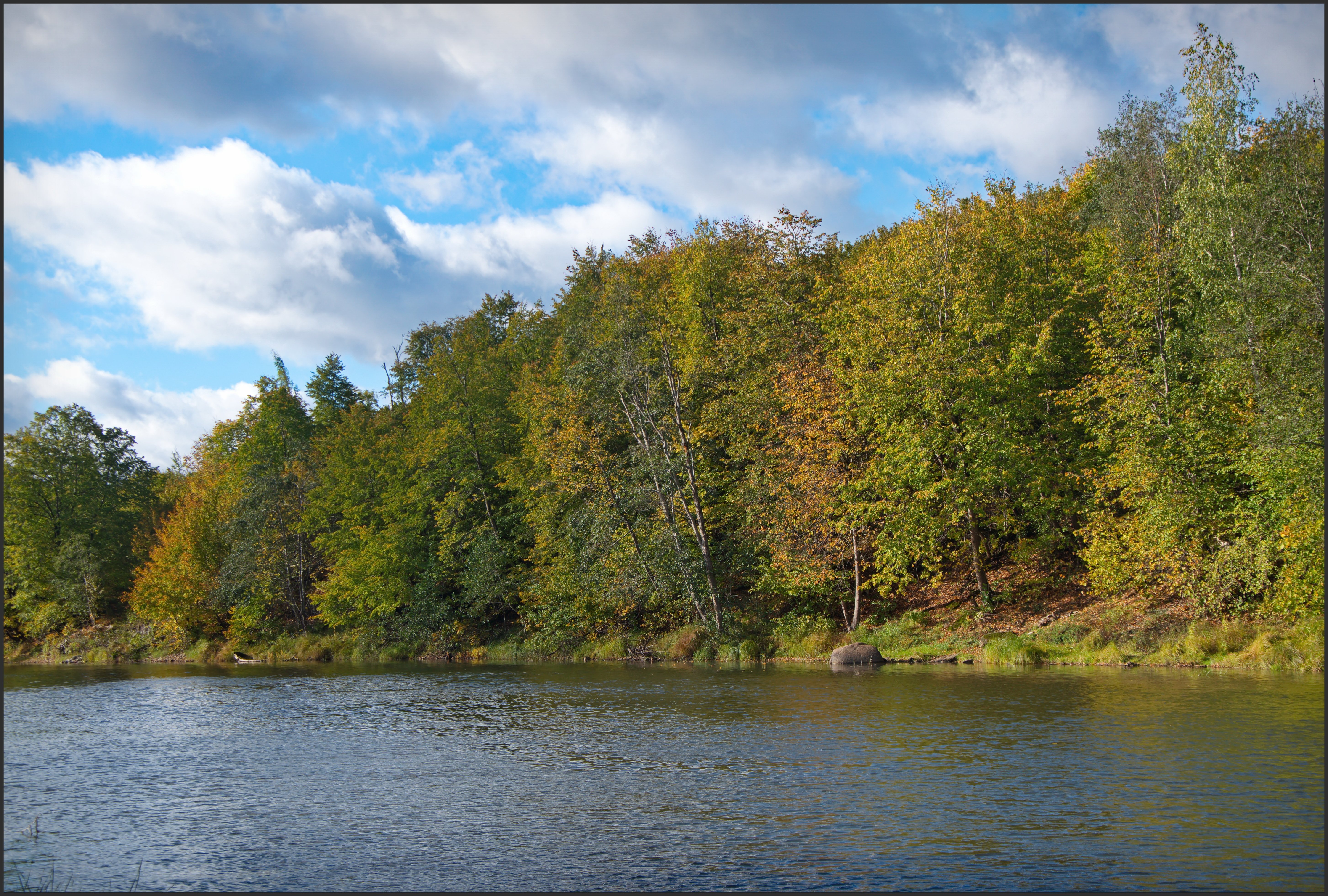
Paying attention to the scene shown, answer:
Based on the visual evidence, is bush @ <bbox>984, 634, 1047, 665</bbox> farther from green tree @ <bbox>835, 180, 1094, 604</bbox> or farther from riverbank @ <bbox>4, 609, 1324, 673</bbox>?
green tree @ <bbox>835, 180, 1094, 604</bbox>

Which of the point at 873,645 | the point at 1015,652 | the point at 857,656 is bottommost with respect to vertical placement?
the point at 857,656

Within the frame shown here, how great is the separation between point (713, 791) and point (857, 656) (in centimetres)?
2064

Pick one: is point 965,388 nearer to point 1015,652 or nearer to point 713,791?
point 1015,652

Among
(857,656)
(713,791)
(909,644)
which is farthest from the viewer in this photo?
(909,644)

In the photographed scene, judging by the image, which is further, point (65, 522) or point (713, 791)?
point (65, 522)

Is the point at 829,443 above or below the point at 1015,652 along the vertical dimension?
above

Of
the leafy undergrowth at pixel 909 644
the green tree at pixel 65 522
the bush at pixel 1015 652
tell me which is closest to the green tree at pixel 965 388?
the leafy undergrowth at pixel 909 644

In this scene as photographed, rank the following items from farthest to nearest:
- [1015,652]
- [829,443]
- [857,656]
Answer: [829,443] → [857,656] → [1015,652]

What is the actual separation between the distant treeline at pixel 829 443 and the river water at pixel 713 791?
9107mm

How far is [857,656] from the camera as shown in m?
34.5

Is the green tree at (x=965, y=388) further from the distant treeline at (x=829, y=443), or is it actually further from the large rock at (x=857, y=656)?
the large rock at (x=857, y=656)

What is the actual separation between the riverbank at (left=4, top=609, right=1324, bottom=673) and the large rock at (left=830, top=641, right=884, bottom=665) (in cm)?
116

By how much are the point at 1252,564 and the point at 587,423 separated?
32.5m

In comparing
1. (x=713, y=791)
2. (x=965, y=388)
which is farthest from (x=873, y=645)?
(x=713, y=791)
